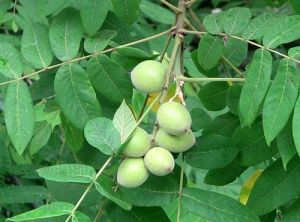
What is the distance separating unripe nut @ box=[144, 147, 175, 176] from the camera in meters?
1.50

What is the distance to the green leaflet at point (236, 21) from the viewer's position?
1.74 meters

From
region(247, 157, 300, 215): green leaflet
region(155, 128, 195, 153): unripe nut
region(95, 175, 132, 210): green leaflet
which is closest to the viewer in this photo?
region(95, 175, 132, 210): green leaflet

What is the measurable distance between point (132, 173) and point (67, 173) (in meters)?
0.16

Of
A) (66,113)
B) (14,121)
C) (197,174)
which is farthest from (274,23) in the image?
(197,174)

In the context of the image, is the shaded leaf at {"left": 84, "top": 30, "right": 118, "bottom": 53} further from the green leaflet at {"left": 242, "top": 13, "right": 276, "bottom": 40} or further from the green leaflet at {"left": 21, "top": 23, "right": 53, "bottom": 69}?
the green leaflet at {"left": 242, "top": 13, "right": 276, "bottom": 40}

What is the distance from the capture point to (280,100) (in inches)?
60.1

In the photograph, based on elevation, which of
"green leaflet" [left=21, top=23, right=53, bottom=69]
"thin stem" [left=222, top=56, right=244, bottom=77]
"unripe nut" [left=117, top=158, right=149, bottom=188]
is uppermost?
"green leaflet" [left=21, top=23, right=53, bottom=69]

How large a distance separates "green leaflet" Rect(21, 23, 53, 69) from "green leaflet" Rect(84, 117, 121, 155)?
34cm

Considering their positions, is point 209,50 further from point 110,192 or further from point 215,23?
point 110,192

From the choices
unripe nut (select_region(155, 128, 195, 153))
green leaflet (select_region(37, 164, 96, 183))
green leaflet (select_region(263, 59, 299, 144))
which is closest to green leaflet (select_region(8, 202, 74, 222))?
green leaflet (select_region(37, 164, 96, 183))

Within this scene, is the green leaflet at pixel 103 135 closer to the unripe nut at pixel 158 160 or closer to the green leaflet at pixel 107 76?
the unripe nut at pixel 158 160

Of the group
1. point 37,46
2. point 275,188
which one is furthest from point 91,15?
point 275,188

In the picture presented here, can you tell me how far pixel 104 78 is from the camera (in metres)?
1.78

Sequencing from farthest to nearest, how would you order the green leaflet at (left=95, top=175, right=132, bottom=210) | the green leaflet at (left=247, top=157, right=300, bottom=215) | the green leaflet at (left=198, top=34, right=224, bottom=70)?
the green leaflet at (left=198, top=34, right=224, bottom=70) < the green leaflet at (left=247, top=157, right=300, bottom=215) < the green leaflet at (left=95, top=175, right=132, bottom=210)
